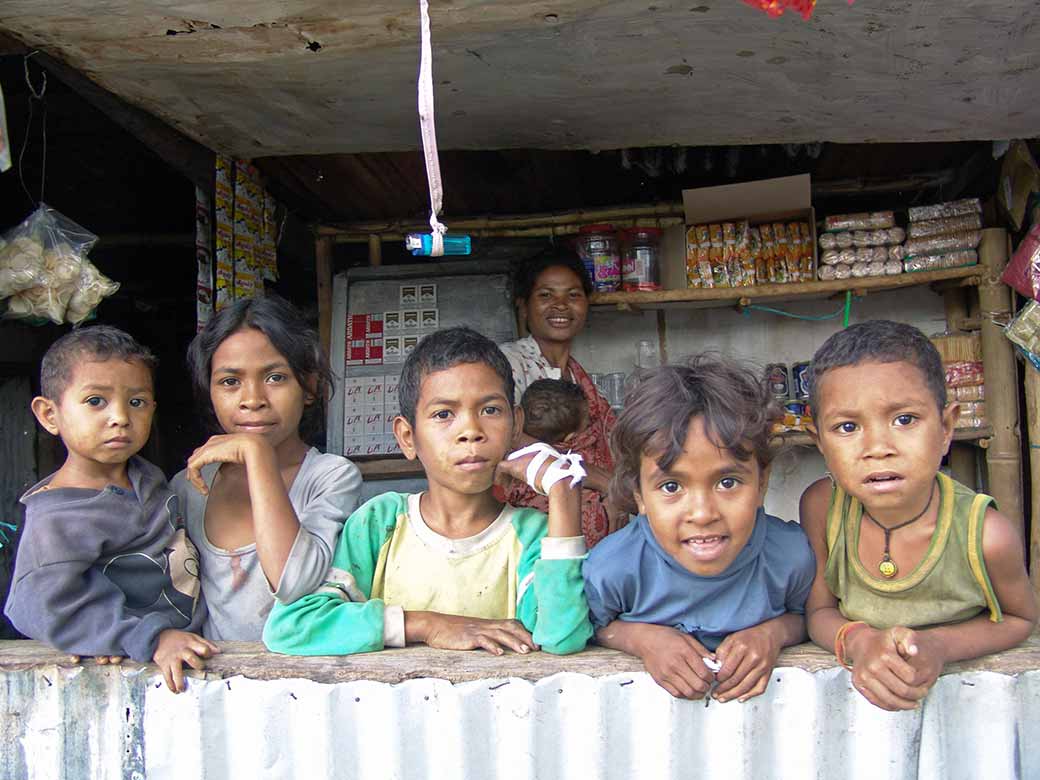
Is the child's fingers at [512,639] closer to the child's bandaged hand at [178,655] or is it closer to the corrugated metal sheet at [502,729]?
the corrugated metal sheet at [502,729]

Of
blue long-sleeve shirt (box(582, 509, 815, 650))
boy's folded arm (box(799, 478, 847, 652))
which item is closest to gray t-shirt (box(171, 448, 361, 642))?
blue long-sleeve shirt (box(582, 509, 815, 650))

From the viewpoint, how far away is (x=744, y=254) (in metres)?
3.90

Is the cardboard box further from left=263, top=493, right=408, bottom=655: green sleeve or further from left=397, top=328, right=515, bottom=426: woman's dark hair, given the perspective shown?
left=263, top=493, right=408, bottom=655: green sleeve

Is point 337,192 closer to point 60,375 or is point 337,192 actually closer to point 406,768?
point 60,375

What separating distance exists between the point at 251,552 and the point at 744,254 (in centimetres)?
270

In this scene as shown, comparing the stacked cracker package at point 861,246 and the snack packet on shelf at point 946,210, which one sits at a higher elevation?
the snack packet on shelf at point 946,210

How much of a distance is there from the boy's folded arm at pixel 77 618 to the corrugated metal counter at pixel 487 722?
0.15 feet

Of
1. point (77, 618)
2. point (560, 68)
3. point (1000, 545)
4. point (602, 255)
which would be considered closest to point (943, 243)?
point (602, 255)

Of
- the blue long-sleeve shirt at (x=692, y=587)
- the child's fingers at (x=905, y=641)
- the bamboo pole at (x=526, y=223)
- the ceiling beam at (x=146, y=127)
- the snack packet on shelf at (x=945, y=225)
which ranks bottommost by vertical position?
the child's fingers at (x=905, y=641)

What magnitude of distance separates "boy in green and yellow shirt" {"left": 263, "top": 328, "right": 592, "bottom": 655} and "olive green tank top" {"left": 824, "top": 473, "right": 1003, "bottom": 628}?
0.55 metres

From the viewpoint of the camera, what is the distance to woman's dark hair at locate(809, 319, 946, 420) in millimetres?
1666

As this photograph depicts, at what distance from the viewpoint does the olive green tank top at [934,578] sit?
1616mm

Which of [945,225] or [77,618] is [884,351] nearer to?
[77,618]

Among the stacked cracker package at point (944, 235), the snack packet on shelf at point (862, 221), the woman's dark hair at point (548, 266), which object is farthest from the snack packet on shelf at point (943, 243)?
the woman's dark hair at point (548, 266)
